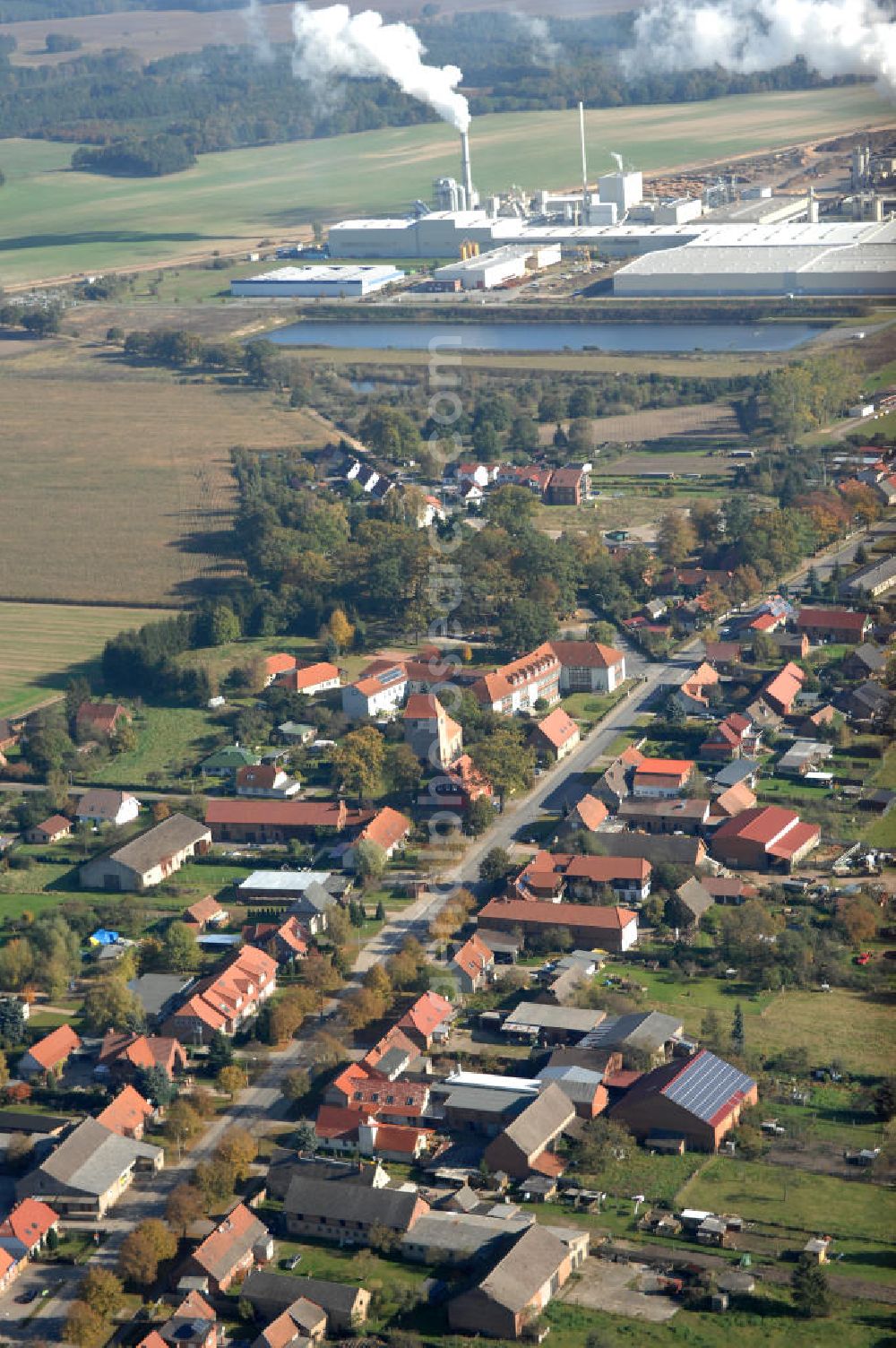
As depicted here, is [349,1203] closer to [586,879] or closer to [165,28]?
[586,879]

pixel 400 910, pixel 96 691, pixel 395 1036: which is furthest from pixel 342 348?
pixel 395 1036

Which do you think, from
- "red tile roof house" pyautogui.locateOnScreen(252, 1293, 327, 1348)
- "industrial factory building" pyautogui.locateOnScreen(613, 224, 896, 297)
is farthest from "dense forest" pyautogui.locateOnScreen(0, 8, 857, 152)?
"red tile roof house" pyautogui.locateOnScreen(252, 1293, 327, 1348)

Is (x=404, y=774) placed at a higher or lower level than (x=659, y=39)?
lower

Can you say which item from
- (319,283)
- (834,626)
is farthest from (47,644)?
(319,283)

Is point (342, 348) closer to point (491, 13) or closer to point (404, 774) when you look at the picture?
point (404, 774)

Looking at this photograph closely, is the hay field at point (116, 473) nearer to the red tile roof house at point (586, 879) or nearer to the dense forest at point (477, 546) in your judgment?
the dense forest at point (477, 546)

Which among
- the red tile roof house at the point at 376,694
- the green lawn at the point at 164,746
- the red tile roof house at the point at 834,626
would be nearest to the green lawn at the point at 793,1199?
the green lawn at the point at 164,746

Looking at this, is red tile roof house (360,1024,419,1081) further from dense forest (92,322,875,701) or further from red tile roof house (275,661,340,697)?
dense forest (92,322,875,701)
